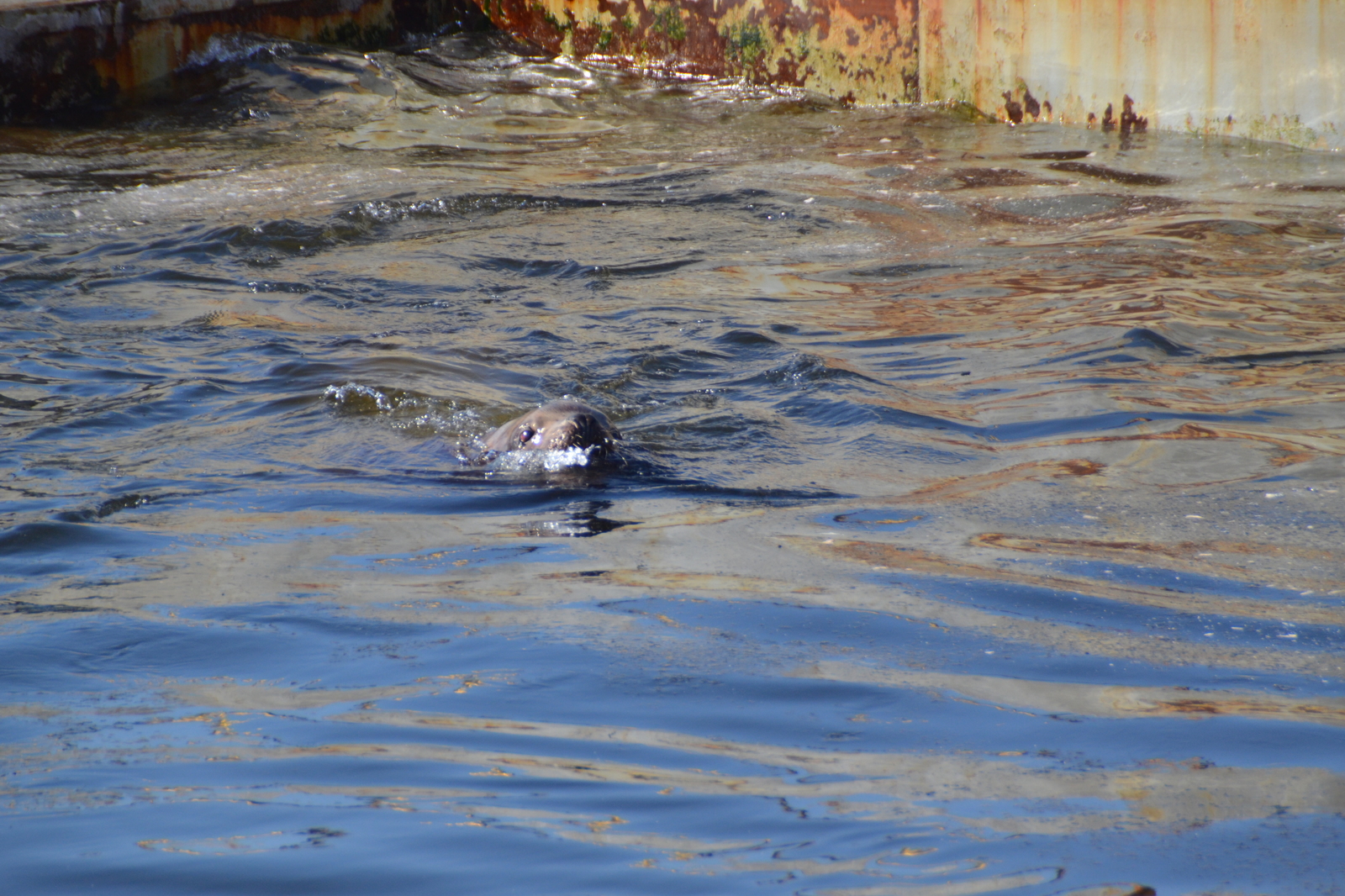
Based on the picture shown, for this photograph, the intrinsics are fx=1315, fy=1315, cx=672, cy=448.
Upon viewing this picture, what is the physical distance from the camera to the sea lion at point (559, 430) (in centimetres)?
469

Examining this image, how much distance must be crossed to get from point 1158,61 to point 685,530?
757 centimetres

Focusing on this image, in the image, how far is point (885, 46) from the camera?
39.0 ft

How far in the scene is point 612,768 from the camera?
2.28m

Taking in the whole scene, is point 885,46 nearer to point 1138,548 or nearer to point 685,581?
point 1138,548

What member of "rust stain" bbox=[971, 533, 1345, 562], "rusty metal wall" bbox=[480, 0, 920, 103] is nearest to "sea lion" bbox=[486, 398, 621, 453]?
"rust stain" bbox=[971, 533, 1345, 562]

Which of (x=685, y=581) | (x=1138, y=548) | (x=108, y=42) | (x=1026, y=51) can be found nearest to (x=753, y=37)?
(x=1026, y=51)

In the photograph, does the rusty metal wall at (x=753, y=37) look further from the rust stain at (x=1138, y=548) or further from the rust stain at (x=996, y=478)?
the rust stain at (x=1138, y=548)

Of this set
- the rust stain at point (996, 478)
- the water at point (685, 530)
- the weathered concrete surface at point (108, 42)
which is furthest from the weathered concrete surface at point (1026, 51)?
the rust stain at point (996, 478)

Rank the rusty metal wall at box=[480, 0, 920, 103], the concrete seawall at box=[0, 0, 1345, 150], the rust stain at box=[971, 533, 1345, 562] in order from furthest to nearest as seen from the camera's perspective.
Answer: the rusty metal wall at box=[480, 0, 920, 103] < the concrete seawall at box=[0, 0, 1345, 150] < the rust stain at box=[971, 533, 1345, 562]

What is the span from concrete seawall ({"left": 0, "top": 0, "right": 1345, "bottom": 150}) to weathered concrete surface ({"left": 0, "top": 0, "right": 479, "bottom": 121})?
1 centimetres

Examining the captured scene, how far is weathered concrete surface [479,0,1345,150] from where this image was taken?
9.09 m

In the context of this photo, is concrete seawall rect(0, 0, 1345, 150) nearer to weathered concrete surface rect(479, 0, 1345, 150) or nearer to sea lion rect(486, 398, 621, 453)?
weathered concrete surface rect(479, 0, 1345, 150)

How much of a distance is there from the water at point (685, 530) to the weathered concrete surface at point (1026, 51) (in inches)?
20.6

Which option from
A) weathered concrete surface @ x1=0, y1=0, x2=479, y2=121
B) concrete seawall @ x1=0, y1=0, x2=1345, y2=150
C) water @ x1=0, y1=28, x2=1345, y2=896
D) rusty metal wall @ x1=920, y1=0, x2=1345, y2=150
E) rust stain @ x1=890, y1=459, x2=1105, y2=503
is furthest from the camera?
weathered concrete surface @ x1=0, y1=0, x2=479, y2=121
